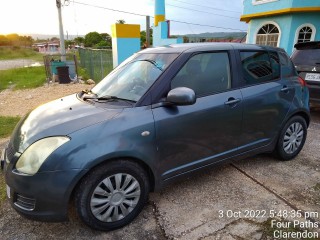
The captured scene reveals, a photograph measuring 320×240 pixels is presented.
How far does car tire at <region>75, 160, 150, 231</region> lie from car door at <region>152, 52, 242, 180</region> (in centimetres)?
32

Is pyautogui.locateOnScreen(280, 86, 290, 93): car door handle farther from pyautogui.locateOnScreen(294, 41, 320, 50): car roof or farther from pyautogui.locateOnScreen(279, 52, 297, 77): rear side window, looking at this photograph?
pyautogui.locateOnScreen(294, 41, 320, 50): car roof

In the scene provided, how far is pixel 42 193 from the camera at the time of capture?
208cm

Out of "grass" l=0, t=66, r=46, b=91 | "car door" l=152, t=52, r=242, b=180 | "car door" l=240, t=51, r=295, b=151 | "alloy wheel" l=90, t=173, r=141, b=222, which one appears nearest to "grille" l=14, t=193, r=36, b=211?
"alloy wheel" l=90, t=173, r=141, b=222

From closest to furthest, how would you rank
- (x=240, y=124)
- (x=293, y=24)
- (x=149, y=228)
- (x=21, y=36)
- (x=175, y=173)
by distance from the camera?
(x=149, y=228) < (x=175, y=173) < (x=240, y=124) < (x=293, y=24) < (x=21, y=36)

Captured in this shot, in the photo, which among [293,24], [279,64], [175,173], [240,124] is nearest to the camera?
[175,173]

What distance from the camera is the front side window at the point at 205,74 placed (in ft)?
8.96

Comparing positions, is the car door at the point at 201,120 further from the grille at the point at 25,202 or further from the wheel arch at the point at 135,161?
the grille at the point at 25,202

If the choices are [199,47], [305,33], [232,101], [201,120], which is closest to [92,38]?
[305,33]

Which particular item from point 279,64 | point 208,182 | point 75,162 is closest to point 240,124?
point 208,182

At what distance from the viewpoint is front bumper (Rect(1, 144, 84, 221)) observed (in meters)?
2.06

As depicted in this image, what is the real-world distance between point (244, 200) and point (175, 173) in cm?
88

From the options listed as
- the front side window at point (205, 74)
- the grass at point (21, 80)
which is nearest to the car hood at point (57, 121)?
the front side window at point (205, 74)

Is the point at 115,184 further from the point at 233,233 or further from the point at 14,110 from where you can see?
the point at 14,110

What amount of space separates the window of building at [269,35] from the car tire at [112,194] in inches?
542
